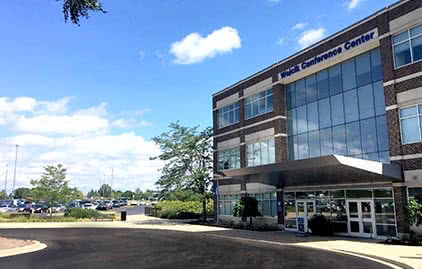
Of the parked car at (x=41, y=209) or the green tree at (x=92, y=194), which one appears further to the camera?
the green tree at (x=92, y=194)

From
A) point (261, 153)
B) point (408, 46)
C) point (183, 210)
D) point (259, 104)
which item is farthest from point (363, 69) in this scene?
point (183, 210)

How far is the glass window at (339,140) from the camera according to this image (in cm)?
2439

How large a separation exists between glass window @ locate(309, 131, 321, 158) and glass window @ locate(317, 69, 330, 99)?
2572 mm

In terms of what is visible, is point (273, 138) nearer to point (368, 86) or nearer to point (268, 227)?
point (268, 227)

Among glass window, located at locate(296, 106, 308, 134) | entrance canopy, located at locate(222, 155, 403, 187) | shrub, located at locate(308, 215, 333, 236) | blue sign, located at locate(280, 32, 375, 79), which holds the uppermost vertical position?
blue sign, located at locate(280, 32, 375, 79)

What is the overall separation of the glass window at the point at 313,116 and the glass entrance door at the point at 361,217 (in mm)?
5826

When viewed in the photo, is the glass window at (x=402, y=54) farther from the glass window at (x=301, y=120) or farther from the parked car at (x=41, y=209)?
the parked car at (x=41, y=209)

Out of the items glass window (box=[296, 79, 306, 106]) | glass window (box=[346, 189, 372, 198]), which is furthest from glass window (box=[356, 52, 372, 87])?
glass window (box=[346, 189, 372, 198])

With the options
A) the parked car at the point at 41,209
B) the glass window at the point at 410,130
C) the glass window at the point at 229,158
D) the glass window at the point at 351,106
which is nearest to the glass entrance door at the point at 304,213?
the glass window at the point at 351,106

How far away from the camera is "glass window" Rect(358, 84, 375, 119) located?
22875 mm

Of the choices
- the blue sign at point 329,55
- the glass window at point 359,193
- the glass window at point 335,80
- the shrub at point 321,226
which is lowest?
the shrub at point 321,226

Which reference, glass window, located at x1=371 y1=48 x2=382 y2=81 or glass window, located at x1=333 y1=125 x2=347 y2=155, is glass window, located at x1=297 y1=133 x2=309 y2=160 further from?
glass window, located at x1=371 y1=48 x2=382 y2=81

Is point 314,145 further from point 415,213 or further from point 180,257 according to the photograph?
point 180,257

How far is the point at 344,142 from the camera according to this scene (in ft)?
80.0
